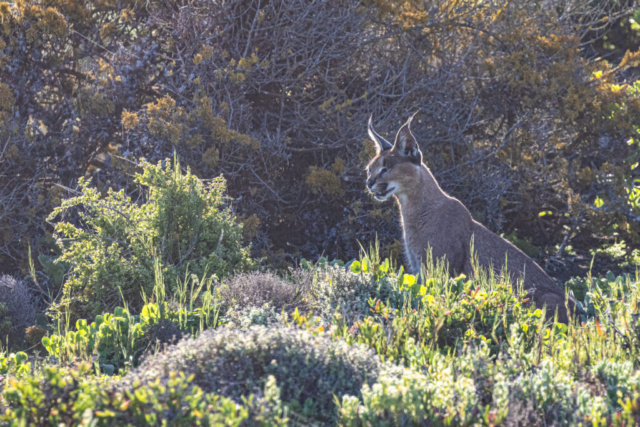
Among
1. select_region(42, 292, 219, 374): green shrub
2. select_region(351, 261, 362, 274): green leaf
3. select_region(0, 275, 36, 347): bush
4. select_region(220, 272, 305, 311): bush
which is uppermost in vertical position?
select_region(351, 261, 362, 274): green leaf

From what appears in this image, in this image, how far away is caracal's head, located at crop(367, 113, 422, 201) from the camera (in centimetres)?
627

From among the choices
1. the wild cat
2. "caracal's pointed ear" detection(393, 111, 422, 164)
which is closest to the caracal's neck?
the wild cat

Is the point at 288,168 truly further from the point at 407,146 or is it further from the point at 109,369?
the point at 109,369

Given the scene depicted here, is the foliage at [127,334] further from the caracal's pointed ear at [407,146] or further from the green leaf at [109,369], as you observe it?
the caracal's pointed ear at [407,146]

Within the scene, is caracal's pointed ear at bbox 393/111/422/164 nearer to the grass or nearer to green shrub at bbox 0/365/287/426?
the grass

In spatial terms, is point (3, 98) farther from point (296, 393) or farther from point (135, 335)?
point (296, 393)

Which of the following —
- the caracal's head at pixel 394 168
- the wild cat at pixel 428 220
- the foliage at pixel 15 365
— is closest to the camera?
the foliage at pixel 15 365

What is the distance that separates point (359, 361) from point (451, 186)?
5255 mm

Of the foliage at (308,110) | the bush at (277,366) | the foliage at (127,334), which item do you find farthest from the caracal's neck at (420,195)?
the bush at (277,366)

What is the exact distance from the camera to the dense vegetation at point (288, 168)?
459 cm

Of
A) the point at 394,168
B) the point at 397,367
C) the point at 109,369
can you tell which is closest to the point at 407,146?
the point at 394,168

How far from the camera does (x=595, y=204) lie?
26.9 ft

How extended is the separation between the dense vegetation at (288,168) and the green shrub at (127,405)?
1019 millimetres

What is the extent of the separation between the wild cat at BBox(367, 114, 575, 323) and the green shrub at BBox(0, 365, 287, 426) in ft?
11.1
